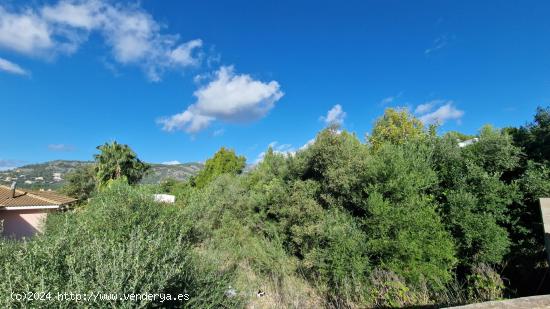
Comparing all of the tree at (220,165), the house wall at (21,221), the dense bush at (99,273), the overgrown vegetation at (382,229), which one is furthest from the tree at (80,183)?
the dense bush at (99,273)

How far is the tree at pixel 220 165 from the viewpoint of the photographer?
118 ft

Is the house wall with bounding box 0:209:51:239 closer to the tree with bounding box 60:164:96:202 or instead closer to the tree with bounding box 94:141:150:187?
the tree with bounding box 94:141:150:187

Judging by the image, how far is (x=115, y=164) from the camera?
25484mm

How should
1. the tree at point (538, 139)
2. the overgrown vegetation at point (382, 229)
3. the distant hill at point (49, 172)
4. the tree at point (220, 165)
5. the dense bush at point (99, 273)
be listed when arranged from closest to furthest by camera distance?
the dense bush at point (99, 273)
the overgrown vegetation at point (382, 229)
the tree at point (538, 139)
the tree at point (220, 165)
the distant hill at point (49, 172)

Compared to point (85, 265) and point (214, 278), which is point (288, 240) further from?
point (85, 265)

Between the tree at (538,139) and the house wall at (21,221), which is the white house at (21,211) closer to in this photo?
the house wall at (21,221)

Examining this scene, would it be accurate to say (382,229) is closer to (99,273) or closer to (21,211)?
(99,273)

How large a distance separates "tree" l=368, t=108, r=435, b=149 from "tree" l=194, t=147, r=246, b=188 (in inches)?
729

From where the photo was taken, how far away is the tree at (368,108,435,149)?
21.5m

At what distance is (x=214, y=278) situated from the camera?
17.8ft

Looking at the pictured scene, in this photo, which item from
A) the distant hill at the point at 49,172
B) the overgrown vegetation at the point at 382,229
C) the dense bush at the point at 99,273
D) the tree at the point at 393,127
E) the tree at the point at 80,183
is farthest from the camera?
the distant hill at the point at 49,172

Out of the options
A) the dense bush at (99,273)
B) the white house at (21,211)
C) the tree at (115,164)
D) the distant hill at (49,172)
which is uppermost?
the distant hill at (49,172)

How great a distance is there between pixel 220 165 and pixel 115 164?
1284 centimetres

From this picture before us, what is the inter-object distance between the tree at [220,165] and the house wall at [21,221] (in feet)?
60.9
